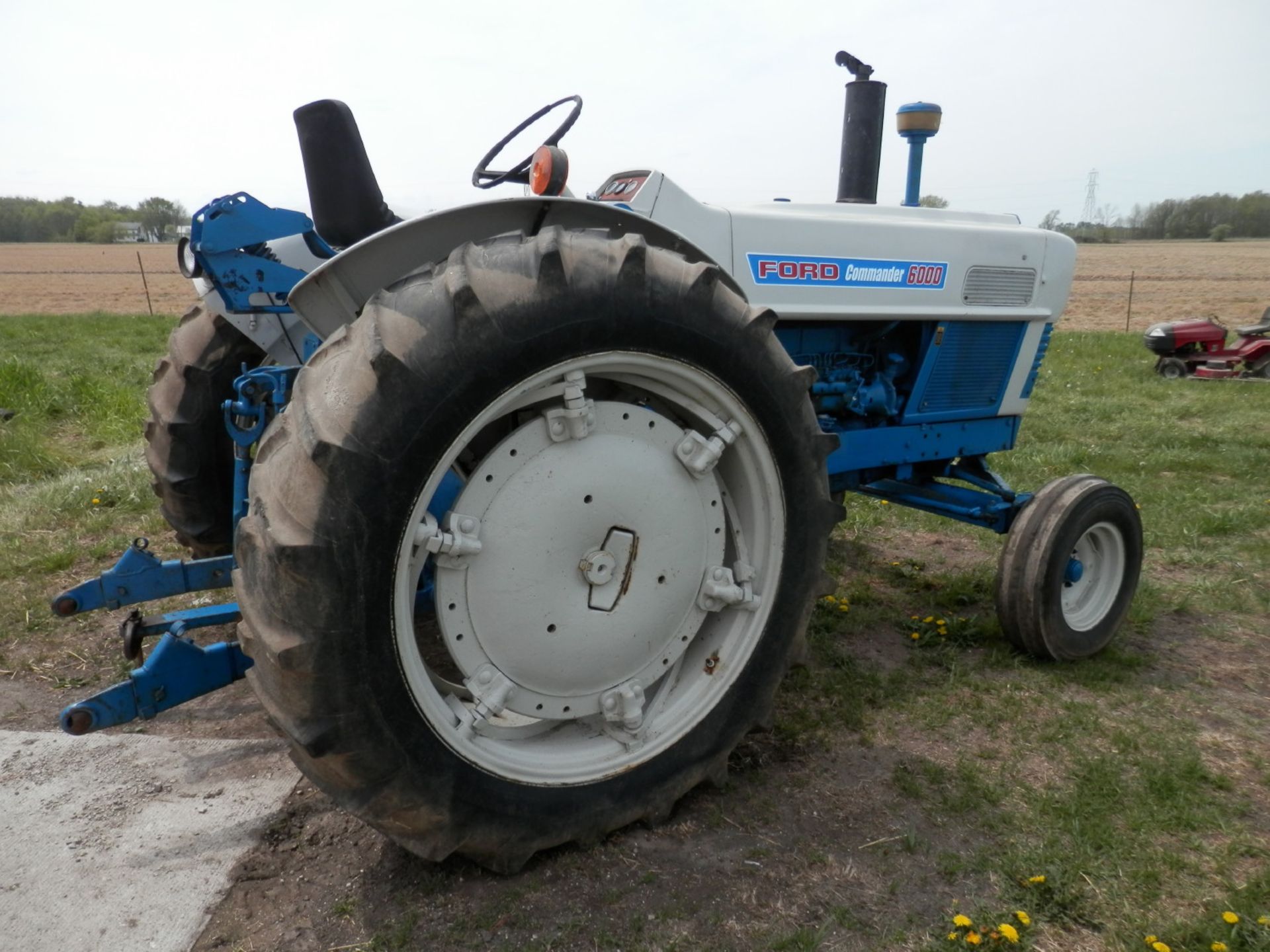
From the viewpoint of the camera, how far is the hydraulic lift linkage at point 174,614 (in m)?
2.10

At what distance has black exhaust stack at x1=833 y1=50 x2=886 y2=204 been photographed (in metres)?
3.39

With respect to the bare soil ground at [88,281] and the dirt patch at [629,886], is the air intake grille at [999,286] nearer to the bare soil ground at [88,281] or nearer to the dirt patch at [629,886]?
the dirt patch at [629,886]

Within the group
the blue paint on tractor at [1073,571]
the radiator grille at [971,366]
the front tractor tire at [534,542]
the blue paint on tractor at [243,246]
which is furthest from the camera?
the radiator grille at [971,366]

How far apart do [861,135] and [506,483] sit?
7.61 ft

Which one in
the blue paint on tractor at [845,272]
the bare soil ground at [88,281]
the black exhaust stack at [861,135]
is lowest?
the bare soil ground at [88,281]

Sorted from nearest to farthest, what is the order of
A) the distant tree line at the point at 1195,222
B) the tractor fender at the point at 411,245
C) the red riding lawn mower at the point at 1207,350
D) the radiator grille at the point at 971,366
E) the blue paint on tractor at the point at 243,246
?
the tractor fender at the point at 411,245 < the blue paint on tractor at the point at 243,246 < the radiator grille at the point at 971,366 < the red riding lawn mower at the point at 1207,350 < the distant tree line at the point at 1195,222

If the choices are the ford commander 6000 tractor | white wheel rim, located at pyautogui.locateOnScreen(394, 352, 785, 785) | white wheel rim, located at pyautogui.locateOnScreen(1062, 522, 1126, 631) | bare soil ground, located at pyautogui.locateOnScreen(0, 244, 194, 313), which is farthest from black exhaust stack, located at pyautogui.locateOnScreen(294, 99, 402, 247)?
bare soil ground, located at pyautogui.locateOnScreen(0, 244, 194, 313)

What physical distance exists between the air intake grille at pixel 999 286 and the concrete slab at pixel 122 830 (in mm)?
2734

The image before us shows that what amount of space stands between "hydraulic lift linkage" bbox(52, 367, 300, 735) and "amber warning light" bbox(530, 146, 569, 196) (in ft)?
2.61

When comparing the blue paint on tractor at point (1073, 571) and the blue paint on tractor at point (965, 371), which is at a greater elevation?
the blue paint on tractor at point (965, 371)

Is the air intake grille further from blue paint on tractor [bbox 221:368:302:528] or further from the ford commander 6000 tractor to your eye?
blue paint on tractor [bbox 221:368:302:528]

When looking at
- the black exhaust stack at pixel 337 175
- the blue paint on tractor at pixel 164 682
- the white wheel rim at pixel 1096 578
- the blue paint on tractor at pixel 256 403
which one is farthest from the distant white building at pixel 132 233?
the white wheel rim at pixel 1096 578

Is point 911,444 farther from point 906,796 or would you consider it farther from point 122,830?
point 122,830

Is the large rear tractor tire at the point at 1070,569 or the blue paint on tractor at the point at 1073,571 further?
the blue paint on tractor at the point at 1073,571
